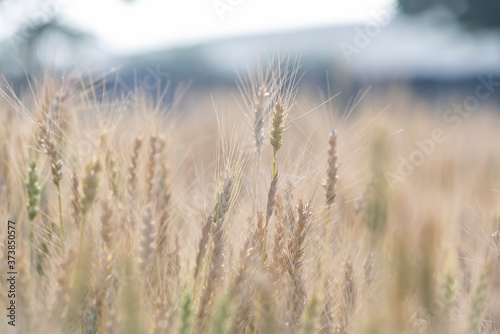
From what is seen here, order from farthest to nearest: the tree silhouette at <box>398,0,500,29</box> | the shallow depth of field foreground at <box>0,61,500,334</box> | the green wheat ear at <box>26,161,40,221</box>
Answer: the tree silhouette at <box>398,0,500,29</box> → the green wheat ear at <box>26,161,40,221</box> → the shallow depth of field foreground at <box>0,61,500,334</box>

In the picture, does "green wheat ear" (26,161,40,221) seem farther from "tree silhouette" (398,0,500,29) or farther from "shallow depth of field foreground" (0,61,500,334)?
"tree silhouette" (398,0,500,29)

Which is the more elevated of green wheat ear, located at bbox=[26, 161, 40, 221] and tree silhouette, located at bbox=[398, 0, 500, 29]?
tree silhouette, located at bbox=[398, 0, 500, 29]

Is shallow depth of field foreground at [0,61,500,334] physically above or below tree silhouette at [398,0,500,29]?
below

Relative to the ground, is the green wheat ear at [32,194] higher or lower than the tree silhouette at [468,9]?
lower

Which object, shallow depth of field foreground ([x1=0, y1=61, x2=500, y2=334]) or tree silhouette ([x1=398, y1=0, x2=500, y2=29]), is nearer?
shallow depth of field foreground ([x1=0, y1=61, x2=500, y2=334])

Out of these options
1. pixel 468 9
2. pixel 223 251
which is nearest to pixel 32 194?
pixel 223 251

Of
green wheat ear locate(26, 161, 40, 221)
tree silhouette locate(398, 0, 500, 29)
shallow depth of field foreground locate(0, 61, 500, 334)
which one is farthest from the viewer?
tree silhouette locate(398, 0, 500, 29)

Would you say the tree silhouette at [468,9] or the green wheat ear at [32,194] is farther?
the tree silhouette at [468,9]

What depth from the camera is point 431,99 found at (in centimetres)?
1330

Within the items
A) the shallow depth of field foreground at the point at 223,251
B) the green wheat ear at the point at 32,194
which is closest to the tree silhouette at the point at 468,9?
the shallow depth of field foreground at the point at 223,251

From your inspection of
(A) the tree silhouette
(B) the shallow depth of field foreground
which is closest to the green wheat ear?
(B) the shallow depth of field foreground

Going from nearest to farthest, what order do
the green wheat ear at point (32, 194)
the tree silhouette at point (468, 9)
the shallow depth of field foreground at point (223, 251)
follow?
the shallow depth of field foreground at point (223, 251), the green wheat ear at point (32, 194), the tree silhouette at point (468, 9)

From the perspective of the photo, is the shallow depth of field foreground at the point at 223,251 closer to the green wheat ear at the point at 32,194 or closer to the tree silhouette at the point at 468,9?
the green wheat ear at the point at 32,194

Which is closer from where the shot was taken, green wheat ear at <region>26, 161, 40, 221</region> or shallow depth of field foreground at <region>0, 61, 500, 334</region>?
shallow depth of field foreground at <region>0, 61, 500, 334</region>
